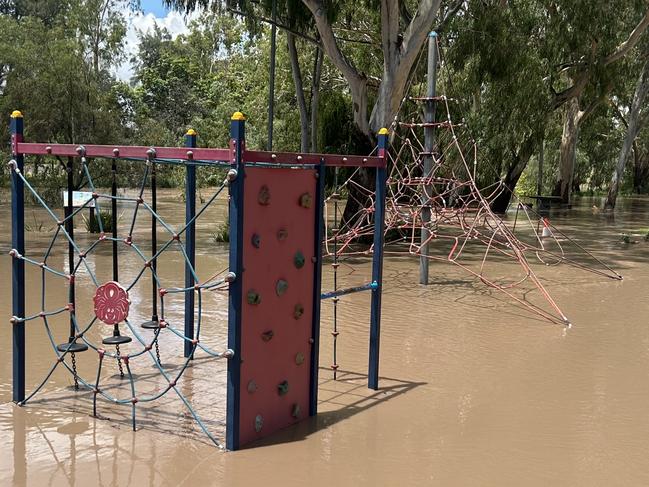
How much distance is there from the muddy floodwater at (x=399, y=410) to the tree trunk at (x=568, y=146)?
21750 mm

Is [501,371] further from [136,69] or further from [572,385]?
[136,69]

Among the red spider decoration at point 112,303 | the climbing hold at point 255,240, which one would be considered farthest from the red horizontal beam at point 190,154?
the red spider decoration at point 112,303

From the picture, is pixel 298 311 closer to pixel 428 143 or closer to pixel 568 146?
pixel 428 143

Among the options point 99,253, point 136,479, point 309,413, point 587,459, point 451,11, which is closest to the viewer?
point 136,479

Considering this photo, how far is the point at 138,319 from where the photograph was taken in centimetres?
859

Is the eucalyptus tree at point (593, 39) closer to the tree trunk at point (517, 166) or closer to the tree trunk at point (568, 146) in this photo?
the tree trunk at point (517, 166)

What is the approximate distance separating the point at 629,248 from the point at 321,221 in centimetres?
1339

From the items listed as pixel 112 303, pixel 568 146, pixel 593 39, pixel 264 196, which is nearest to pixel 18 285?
pixel 112 303

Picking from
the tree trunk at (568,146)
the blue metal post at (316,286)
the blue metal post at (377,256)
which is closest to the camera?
the blue metal post at (316,286)

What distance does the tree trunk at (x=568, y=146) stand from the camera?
3037cm

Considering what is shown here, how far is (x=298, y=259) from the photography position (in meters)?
5.28

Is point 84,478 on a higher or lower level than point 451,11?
lower

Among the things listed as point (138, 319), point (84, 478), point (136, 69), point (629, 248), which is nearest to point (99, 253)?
point (138, 319)

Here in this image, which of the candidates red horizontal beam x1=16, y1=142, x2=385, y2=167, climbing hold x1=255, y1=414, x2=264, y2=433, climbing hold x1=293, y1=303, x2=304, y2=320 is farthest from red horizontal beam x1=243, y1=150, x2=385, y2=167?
climbing hold x1=255, y1=414, x2=264, y2=433
